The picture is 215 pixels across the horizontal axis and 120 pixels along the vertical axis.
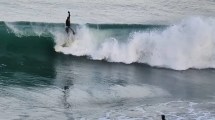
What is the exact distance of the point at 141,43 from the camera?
2198 cm

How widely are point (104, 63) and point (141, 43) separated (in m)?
2.49

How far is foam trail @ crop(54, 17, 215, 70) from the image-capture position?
68.6ft

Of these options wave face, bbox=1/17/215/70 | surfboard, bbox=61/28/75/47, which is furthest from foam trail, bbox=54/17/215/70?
surfboard, bbox=61/28/75/47

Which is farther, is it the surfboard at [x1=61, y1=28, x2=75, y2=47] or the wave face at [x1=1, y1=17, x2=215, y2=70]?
the surfboard at [x1=61, y1=28, x2=75, y2=47]

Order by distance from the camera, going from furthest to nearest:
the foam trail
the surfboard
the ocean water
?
the surfboard
the foam trail
the ocean water

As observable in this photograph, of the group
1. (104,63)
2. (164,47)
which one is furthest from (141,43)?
(104,63)

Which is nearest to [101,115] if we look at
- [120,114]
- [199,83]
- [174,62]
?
[120,114]

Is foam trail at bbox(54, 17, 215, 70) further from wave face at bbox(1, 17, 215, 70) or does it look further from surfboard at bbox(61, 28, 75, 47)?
surfboard at bbox(61, 28, 75, 47)

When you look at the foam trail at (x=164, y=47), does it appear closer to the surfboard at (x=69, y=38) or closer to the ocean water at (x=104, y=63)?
the ocean water at (x=104, y=63)

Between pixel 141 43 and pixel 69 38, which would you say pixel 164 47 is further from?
pixel 69 38

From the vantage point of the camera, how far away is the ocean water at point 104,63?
48.0 ft

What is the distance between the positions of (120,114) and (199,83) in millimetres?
4910

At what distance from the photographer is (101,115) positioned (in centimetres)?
1393

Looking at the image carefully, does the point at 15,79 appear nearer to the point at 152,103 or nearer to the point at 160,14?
the point at 152,103
